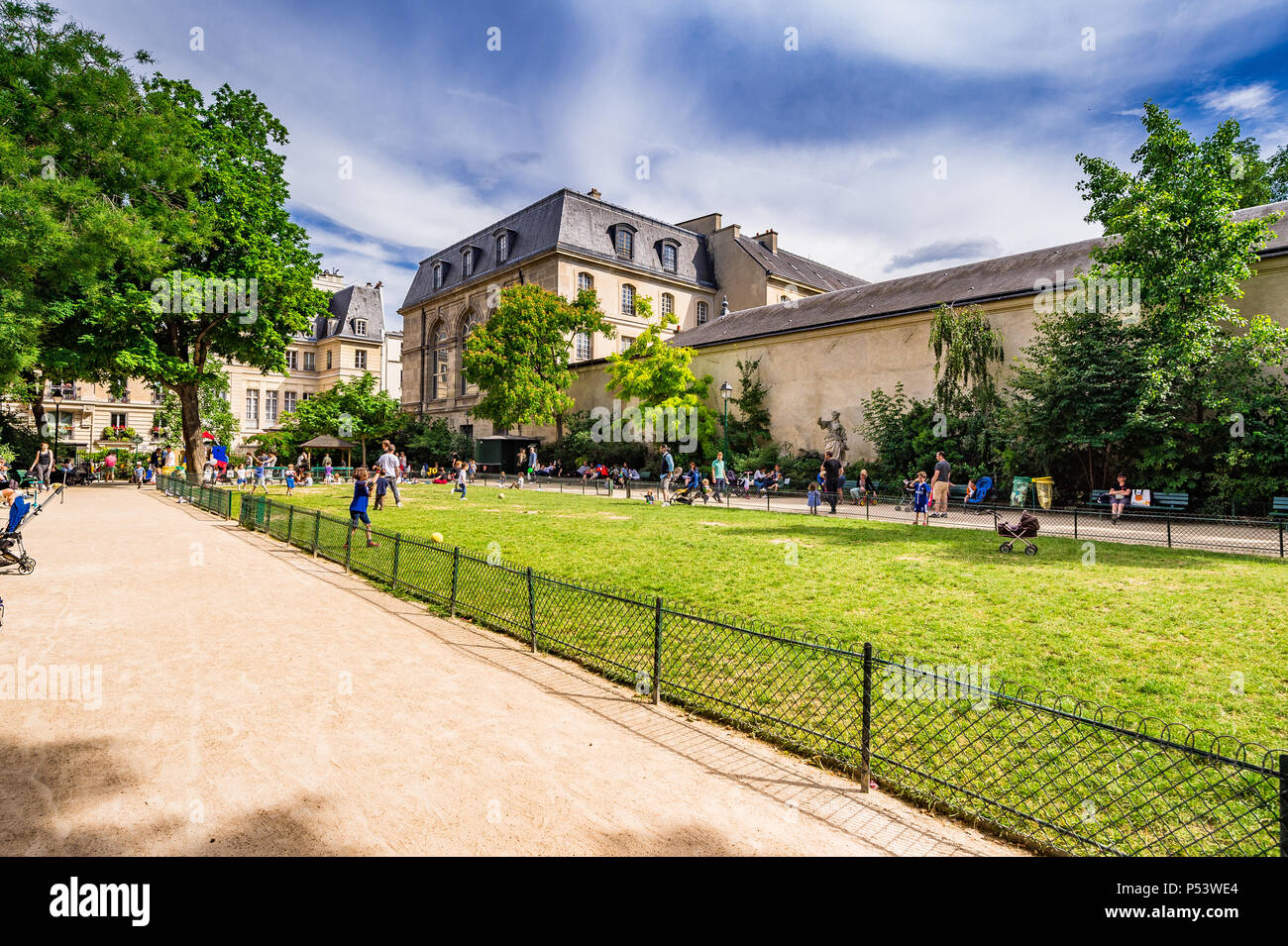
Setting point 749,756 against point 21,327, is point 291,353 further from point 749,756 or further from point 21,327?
point 749,756

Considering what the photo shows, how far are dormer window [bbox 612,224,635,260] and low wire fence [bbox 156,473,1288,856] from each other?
1836 inches

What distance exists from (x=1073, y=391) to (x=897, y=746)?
63.4ft

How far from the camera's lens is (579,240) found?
48.4 metres

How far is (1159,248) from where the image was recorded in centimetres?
1825

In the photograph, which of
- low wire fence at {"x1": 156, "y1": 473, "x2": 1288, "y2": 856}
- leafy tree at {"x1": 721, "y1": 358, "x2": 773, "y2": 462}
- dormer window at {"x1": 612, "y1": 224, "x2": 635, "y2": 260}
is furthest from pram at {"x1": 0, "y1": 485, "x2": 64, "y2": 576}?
dormer window at {"x1": 612, "y1": 224, "x2": 635, "y2": 260}

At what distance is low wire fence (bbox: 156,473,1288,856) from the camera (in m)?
3.76

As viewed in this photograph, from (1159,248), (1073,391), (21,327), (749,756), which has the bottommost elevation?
(749,756)

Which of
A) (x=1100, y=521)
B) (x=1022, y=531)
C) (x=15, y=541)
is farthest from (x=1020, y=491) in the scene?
(x=15, y=541)

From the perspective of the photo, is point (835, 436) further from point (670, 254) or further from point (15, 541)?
point (670, 254)

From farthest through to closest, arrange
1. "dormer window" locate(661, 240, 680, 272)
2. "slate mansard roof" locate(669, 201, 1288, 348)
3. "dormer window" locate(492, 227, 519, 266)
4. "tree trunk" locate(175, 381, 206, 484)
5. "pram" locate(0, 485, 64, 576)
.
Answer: "dormer window" locate(661, 240, 680, 272) < "dormer window" locate(492, 227, 519, 266) < "tree trunk" locate(175, 381, 206, 484) < "slate mansard roof" locate(669, 201, 1288, 348) < "pram" locate(0, 485, 64, 576)

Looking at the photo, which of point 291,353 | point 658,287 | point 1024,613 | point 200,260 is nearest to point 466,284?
point 658,287

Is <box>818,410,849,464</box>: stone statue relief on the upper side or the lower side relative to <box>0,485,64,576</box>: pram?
upper

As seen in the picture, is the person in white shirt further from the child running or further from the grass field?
the child running
